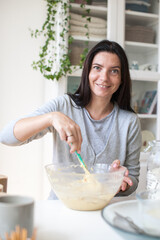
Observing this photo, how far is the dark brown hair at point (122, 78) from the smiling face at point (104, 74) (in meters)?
0.02

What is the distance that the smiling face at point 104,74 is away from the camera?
1.42 meters

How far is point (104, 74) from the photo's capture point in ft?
4.63

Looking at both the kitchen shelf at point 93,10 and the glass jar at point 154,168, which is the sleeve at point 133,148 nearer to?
the glass jar at point 154,168

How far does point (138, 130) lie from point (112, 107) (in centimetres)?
19

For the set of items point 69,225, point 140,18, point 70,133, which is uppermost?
point 140,18

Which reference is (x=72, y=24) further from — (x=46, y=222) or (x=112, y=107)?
(x=46, y=222)

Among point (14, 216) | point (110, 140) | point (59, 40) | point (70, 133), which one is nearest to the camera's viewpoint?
point (14, 216)

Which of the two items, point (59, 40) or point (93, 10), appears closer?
point (59, 40)

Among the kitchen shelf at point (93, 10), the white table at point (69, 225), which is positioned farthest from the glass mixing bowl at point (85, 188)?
the kitchen shelf at point (93, 10)

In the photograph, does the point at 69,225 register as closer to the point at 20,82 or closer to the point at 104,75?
the point at 104,75

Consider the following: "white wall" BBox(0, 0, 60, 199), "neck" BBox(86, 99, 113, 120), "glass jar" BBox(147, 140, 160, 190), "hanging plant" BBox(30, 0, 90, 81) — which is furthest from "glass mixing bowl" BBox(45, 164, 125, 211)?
"white wall" BBox(0, 0, 60, 199)

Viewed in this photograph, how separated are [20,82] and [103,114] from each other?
1.09m

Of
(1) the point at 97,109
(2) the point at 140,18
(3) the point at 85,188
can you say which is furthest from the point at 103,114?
(2) the point at 140,18

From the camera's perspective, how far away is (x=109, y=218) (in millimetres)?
606
